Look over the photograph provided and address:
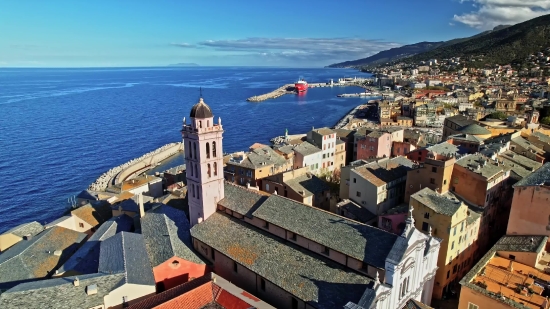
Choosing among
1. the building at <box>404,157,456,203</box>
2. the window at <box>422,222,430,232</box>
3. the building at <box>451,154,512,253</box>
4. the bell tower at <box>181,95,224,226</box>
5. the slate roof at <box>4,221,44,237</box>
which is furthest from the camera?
the slate roof at <box>4,221,44,237</box>

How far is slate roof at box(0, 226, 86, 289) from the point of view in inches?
1252

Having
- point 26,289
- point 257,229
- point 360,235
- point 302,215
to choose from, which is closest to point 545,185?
point 360,235

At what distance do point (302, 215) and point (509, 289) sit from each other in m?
15.2

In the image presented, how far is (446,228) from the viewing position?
31.5 meters

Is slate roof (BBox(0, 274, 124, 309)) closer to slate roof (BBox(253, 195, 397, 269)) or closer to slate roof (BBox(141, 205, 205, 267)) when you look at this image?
slate roof (BBox(141, 205, 205, 267))

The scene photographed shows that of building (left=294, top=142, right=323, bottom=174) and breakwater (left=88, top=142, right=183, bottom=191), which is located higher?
building (left=294, top=142, right=323, bottom=174)

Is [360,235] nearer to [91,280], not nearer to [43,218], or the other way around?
[91,280]

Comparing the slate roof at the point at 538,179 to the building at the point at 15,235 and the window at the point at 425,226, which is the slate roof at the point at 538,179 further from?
the building at the point at 15,235

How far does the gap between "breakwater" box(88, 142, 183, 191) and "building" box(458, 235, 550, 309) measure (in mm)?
62436

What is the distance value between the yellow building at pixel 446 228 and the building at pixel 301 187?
15272 mm

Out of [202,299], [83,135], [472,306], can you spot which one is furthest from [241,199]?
[83,135]

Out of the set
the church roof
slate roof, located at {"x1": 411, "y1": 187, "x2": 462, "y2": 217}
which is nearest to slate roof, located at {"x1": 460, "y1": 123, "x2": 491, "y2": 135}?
slate roof, located at {"x1": 411, "y1": 187, "x2": 462, "y2": 217}

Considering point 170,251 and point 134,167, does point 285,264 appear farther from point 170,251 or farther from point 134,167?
point 134,167

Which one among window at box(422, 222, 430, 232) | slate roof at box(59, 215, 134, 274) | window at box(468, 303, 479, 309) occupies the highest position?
window at box(422, 222, 430, 232)
